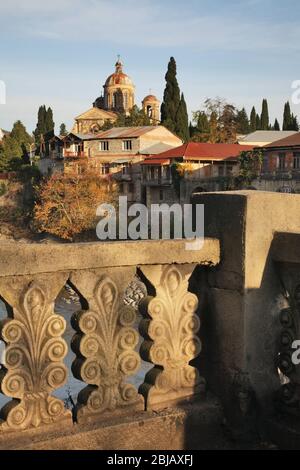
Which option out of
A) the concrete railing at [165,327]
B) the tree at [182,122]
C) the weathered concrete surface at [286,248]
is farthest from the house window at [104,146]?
the weathered concrete surface at [286,248]

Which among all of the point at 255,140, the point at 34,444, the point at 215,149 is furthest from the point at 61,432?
the point at 255,140

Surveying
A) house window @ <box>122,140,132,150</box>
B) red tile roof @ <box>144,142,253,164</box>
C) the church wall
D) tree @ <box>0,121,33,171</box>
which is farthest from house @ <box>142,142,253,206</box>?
tree @ <box>0,121,33,171</box>

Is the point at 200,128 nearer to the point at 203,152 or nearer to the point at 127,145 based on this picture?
the point at 127,145

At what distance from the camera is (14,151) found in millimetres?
77750

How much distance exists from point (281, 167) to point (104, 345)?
145ft

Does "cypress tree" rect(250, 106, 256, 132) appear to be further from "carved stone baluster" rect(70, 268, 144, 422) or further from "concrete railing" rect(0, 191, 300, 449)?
"carved stone baluster" rect(70, 268, 144, 422)

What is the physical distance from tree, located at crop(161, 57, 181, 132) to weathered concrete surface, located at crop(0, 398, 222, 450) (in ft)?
220

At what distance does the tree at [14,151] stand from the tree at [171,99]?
20.6 m

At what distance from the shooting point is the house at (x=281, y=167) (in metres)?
42.7

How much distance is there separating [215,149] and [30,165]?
27.7 metres

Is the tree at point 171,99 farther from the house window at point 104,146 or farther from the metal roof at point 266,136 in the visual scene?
the metal roof at point 266,136

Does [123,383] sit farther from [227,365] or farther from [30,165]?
[30,165]

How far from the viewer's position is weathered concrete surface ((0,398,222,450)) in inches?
107

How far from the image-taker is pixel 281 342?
3.43m
